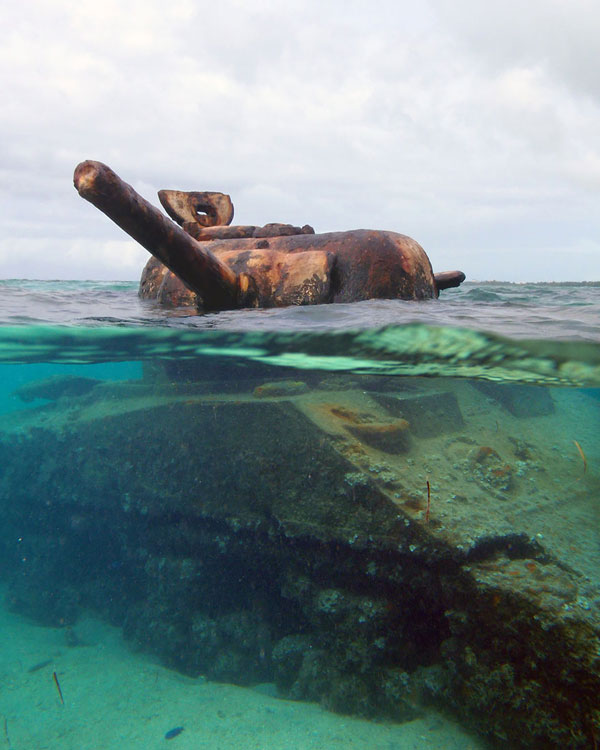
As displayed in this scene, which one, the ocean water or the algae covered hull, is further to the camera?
the ocean water

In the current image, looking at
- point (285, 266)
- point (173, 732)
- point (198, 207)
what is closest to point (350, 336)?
point (285, 266)

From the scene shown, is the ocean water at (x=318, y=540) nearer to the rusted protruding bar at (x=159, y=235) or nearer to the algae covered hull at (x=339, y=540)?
the algae covered hull at (x=339, y=540)

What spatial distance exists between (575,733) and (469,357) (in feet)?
14.8

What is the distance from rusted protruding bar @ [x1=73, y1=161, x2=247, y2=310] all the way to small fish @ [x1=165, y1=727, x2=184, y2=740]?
5853mm

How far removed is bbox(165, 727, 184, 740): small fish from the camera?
5.82m

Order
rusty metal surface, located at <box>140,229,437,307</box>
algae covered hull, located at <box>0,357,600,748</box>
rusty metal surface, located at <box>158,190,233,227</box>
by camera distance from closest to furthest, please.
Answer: algae covered hull, located at <box>0,357,600,748</box> → rusty metal surface, located at <box>140,229,437,307</box> → rusty metal surface, located at <box>158,190,233,227</box>

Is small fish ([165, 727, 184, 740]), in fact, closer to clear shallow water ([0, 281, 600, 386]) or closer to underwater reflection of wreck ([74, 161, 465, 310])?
clear shallow water ([0, 281, 600, 386])

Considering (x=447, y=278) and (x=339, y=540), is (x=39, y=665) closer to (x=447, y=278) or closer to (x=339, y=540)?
(x=339, y=540)

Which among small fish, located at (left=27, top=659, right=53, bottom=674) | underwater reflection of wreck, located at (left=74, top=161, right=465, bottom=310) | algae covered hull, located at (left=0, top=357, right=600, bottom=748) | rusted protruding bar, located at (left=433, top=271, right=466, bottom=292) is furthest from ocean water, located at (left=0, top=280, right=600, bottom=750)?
rusted protruding bar, located at (left=433, top=271, right=466, bottom=292)

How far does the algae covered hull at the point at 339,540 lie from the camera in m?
4.36

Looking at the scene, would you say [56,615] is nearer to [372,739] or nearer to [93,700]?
[93,700]

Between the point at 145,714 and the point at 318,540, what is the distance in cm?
378

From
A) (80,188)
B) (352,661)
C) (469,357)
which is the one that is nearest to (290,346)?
(469,357)

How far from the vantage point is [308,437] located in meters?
6.71
